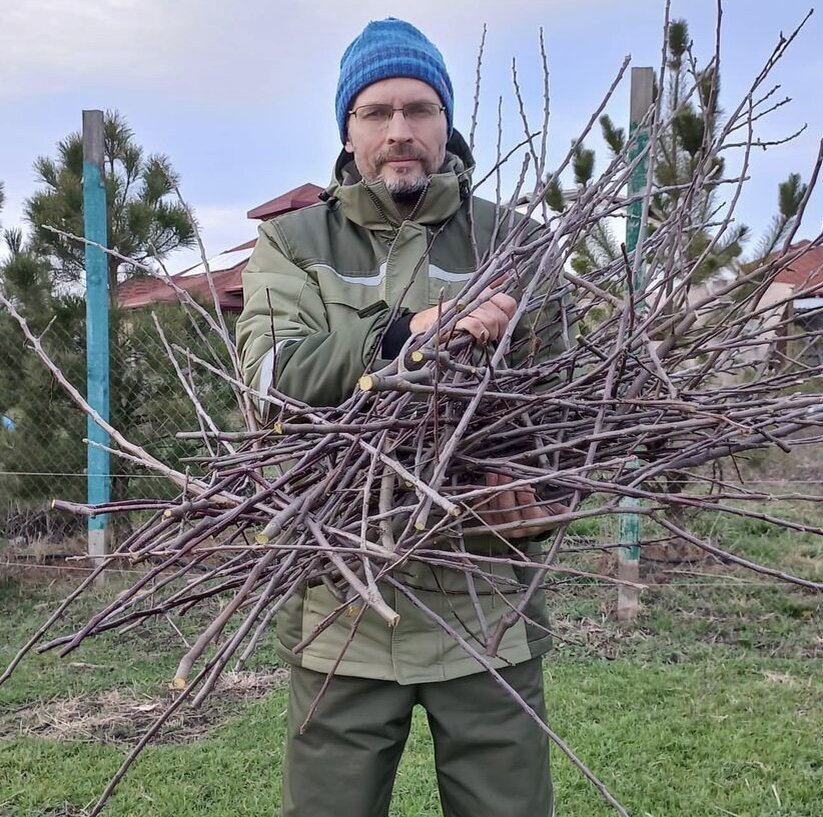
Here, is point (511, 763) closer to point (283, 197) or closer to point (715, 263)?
point (715, 263)

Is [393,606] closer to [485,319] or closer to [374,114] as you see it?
[485,319]

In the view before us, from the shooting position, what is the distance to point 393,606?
153 centimetres

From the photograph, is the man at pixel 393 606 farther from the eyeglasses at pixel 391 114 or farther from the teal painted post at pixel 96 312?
the teal painted post at pixel 96 312

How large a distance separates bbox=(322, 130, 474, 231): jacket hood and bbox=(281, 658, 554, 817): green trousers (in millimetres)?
900

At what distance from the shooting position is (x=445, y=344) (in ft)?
3.71

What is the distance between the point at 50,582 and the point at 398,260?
3.62 m

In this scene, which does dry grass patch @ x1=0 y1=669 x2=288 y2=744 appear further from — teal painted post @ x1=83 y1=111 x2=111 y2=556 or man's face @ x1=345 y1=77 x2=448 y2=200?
man's face @ x1=345 y1=77 x2=448 y2=200

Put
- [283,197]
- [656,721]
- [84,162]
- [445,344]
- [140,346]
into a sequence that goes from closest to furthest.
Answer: [445,344] < [656,721] < [84,162] < [140,346] < [283,197]

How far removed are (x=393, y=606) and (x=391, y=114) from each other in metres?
0.94

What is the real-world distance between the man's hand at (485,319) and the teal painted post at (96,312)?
3.23m

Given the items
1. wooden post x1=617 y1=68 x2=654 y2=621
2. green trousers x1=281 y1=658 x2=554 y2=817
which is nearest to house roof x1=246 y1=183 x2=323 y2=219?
wooden post x1=617 y1=68 x2=654 y2=621

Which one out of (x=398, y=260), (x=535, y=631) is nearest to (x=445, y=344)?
(x=398, y=260)

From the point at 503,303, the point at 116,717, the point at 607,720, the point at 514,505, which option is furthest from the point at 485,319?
the point at 116,717

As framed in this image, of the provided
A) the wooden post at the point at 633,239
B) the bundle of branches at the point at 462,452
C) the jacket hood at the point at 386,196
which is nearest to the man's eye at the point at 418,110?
the jacket hood at the point at 386,196
